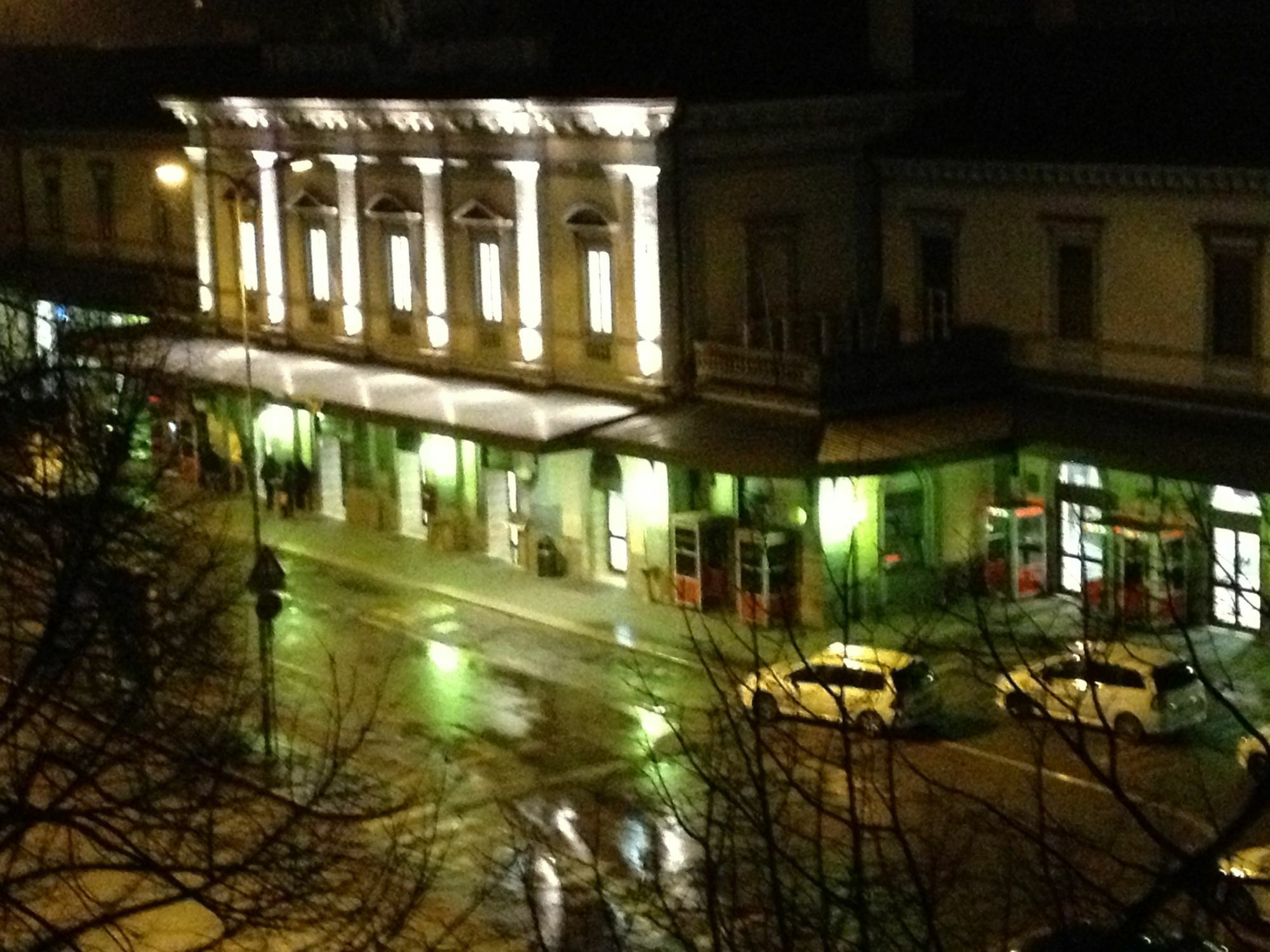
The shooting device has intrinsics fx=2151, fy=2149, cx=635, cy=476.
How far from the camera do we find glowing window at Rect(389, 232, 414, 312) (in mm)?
45781

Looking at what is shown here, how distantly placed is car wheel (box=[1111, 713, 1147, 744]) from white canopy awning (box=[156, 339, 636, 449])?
12.6 metres

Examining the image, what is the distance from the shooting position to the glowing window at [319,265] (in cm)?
4844

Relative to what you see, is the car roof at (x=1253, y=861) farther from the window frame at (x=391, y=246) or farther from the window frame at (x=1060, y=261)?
the window frame at (x=391, y=246)

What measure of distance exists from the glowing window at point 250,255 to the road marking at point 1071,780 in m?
26.4

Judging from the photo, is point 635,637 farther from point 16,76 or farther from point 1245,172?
point 16,76

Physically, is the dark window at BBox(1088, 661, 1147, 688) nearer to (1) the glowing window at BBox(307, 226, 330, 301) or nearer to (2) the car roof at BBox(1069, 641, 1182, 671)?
(2) the car roof at BBox(1069, 641, 1182, 671)

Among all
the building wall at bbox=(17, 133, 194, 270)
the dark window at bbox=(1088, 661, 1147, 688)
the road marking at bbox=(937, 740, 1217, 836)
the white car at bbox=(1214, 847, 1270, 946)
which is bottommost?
the road marking at bbox=(937, 740, 1217, 836)

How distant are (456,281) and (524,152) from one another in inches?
154

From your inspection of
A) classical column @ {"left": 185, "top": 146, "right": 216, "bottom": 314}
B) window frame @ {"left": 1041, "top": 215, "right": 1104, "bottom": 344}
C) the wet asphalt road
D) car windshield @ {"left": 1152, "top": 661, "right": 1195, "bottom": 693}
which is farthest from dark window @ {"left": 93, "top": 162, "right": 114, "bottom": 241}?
car windshield @ {"left": 1152, "top": 661, "right": 1195, "bottom": 693}

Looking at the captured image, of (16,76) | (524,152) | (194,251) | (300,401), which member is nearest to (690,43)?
(524,152)

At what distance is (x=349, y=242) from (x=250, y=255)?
16.9 feet

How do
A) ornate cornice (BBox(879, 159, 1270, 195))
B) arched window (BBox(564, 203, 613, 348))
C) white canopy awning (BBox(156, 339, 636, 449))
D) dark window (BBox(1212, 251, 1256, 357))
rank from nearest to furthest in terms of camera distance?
ornate cornice (BBox(879, 159, 1270, 195)), dark window (BBox(1212, 251, 1256, 357)), white canopy awning (BBox(156, 339, 636, 449)), arched window (BBox(564, 203, 613, 348))

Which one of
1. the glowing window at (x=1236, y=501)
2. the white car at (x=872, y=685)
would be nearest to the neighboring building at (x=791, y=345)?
the glowing window at (x=1236, y=501)

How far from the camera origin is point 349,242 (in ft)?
155
